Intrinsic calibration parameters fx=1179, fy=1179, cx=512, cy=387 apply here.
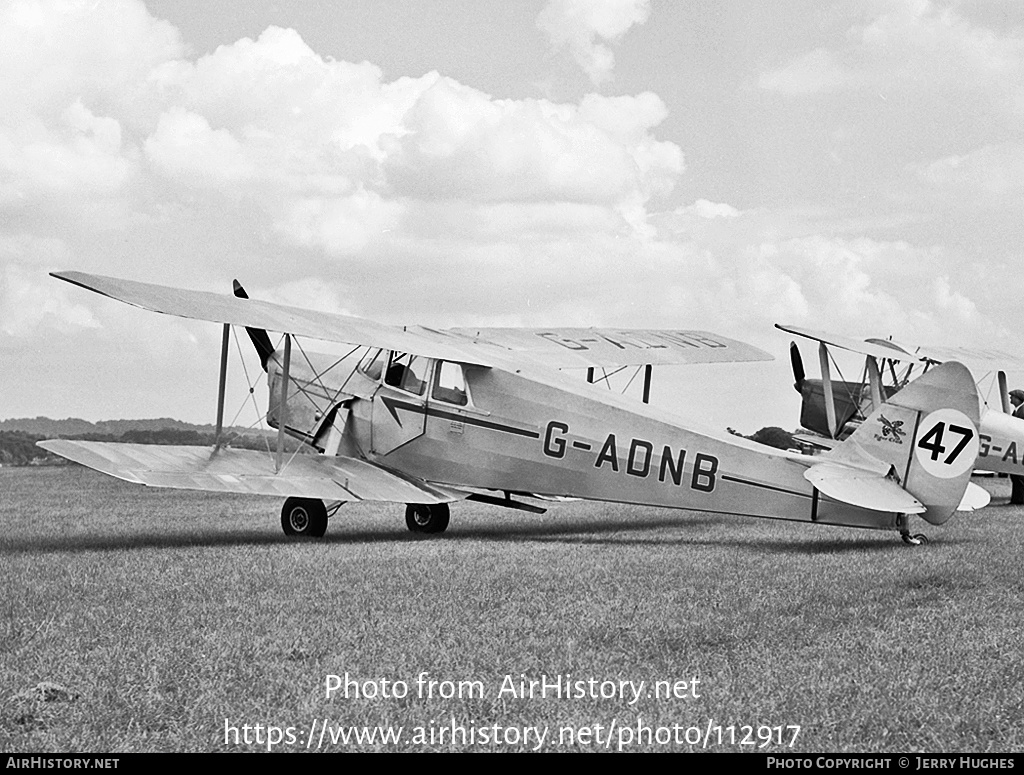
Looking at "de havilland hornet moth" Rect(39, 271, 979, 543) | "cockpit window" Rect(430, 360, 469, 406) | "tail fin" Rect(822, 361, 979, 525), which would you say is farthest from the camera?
"cockpit window" Rect(430, 360, 469, 406)

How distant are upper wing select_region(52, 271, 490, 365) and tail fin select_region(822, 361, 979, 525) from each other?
4068 millimetres

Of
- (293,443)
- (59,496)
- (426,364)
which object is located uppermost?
(426,364)

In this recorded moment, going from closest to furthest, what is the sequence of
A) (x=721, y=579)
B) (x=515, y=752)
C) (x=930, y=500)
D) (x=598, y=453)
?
1. (x=515, y=752)
2. (x=721, y=579)
3. (x=930, y=500)
4. (x=598, y=453)

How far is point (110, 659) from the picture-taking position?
5.85 m

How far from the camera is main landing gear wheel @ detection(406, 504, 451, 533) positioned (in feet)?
43.6

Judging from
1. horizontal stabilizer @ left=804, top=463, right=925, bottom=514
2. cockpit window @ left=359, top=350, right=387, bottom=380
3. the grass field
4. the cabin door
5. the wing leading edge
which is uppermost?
the wing leading edge

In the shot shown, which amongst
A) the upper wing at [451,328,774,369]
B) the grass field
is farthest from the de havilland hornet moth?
the upper wing at [451,328,774,369]

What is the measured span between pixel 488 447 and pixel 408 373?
1.33 metres

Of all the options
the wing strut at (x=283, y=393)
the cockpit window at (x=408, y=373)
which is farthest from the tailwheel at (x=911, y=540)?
the wing strut at (x=283, y=393)

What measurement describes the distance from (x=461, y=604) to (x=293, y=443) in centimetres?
718

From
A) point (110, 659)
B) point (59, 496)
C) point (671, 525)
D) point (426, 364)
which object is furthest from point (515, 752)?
point (59, 496)

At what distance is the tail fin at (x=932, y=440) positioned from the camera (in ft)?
34.8

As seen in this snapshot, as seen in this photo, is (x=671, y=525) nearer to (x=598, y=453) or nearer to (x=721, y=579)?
(x=598, y=453)

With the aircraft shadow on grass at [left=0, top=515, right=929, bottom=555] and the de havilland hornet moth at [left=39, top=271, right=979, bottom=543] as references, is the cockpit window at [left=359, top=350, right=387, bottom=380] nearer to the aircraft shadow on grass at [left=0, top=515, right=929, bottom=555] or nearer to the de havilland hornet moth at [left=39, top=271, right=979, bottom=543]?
the de havilland hornet moth at [left=39, top=271, right=979, bottom=543]
